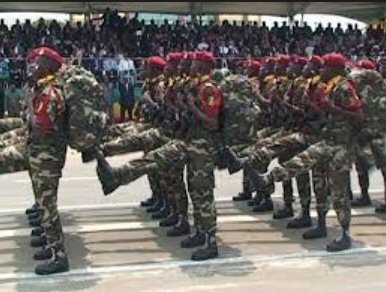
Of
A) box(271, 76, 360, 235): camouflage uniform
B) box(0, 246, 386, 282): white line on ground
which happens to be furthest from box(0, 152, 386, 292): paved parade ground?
box(271, 76, 360, 235): camouflage uniform

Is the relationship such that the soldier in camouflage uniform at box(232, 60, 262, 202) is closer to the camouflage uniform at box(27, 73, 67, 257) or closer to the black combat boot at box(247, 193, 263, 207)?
the black combat boot at box(247, 193, 263, 207)

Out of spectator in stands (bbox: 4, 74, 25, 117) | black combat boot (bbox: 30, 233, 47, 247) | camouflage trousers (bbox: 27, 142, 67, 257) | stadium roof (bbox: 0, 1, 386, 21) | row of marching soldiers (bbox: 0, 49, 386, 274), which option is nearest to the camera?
camouflage trousers (bbox: 27, 142, 67, 257)

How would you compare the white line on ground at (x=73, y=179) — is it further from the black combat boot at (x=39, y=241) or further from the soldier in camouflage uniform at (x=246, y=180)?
the black combat boot at (x=39, y=241)

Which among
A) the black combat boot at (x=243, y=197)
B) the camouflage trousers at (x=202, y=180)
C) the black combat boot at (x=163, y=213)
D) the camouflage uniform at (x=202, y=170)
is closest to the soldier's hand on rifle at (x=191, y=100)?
the camouflage uniform at (x=202, y=170)

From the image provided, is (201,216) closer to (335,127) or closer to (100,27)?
(335,127)

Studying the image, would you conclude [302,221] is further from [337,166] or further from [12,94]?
[12,94]

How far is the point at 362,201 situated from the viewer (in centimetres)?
1071

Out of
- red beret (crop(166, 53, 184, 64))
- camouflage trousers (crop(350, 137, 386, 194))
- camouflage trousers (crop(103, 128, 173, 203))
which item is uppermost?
red beret (crop(166, 53, 184, 64))

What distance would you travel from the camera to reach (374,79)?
955cm

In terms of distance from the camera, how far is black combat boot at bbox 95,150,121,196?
8.07 meters

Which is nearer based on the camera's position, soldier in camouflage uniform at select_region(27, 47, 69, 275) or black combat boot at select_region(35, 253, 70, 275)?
soldier in camouflage uniform at select_region(27, 47, 69, 275)

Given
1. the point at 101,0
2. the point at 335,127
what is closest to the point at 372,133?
the point at 335,127

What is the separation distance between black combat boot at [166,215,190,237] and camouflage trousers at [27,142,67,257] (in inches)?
66.3

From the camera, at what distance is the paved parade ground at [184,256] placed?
711 centimetres
